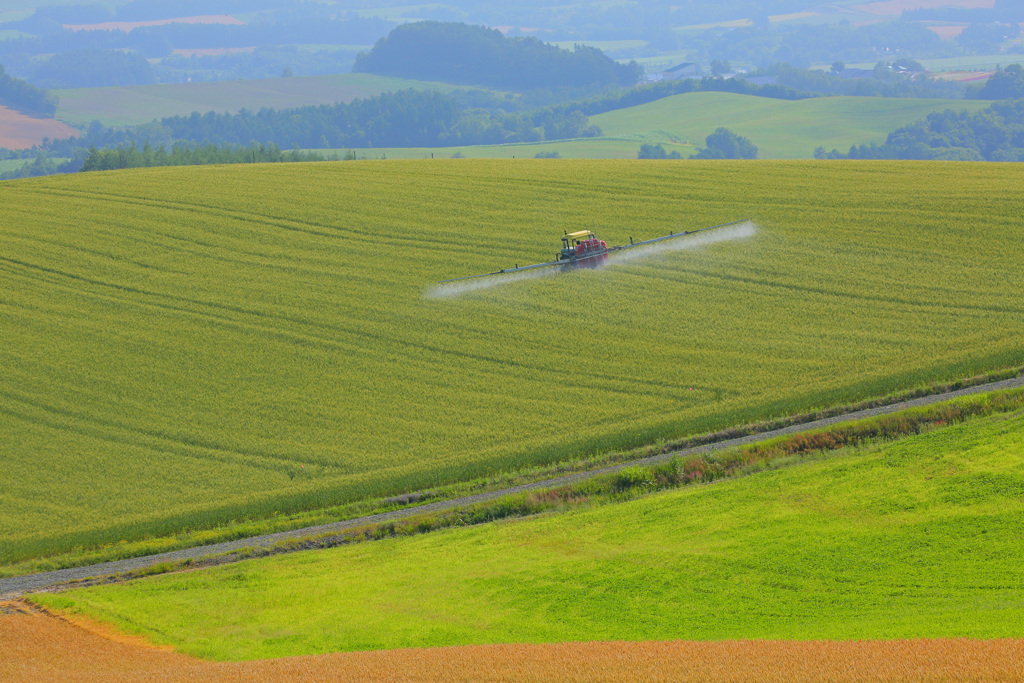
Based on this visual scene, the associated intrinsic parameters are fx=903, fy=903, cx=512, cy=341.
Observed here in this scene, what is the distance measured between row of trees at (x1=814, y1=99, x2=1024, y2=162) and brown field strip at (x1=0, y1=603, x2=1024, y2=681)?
122416mm

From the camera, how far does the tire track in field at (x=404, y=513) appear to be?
2894 cm

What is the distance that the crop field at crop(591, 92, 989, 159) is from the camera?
5492 inches

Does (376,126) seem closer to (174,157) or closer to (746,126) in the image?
(746,126)

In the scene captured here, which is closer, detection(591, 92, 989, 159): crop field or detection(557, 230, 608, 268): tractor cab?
detection(557, 230, 608, 268): tractor cab

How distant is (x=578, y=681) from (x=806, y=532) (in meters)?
10.5

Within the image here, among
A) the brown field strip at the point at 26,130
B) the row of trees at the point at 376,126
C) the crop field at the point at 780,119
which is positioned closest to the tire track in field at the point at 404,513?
the crop field at the point at 780,119

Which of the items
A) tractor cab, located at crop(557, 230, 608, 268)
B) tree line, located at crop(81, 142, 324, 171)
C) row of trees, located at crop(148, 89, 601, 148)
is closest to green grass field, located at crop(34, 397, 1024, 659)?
tractor cab, located at crop(557, 230, 608, 268)

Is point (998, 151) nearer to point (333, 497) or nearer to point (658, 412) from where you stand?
point (658, 412)

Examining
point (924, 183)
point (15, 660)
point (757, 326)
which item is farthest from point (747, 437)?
point (924, 183)

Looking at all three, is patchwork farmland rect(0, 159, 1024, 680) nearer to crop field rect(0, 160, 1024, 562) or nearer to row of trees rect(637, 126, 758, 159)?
crop field rect(0, 160, 1024, 562)

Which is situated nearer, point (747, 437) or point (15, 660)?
point (15, 660)

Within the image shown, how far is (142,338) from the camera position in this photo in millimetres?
45875

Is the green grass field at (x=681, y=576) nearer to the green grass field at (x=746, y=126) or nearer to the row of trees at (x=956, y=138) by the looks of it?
the row of trees at (x=956, y=138)

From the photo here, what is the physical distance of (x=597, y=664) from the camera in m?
19.2
